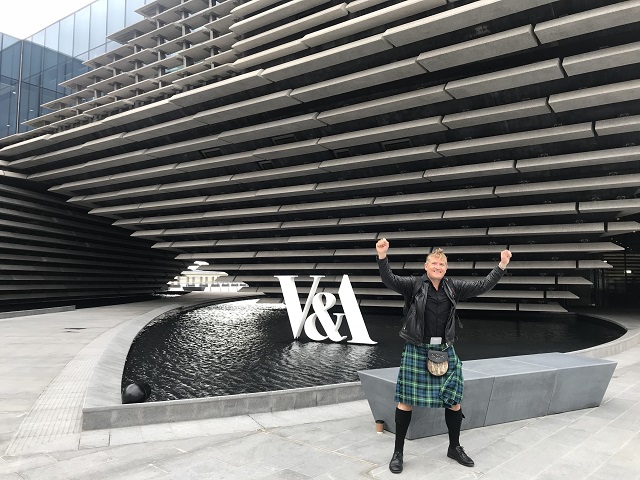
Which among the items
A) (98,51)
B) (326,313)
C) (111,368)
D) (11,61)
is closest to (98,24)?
(98,51)

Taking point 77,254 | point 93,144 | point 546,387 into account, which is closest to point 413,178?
point 546,387

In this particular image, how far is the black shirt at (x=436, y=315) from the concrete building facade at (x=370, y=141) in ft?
25.7

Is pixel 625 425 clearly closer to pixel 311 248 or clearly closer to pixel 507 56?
pixel 507 56

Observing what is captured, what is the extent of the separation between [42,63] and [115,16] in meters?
5.72

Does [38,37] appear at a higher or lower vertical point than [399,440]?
higher

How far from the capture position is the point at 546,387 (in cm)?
511

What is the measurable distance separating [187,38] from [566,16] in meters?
13.6

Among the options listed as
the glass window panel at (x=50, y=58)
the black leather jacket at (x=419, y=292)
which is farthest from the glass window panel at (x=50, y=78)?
the black leather jacket at (x=419, y=292)

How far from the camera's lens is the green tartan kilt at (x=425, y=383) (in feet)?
12.1

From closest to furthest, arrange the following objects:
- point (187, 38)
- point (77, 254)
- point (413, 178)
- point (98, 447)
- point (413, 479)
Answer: point (413, 479) < point (98, 447) < point (413, 178) < point (187, 38) < point (77, 254)

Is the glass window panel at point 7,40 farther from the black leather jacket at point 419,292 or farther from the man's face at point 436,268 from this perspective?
the man's face at point 436,268

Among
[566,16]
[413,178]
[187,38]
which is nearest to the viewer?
[566,16]

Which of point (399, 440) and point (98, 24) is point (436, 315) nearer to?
point (399, 440)

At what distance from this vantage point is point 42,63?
25031 mm
